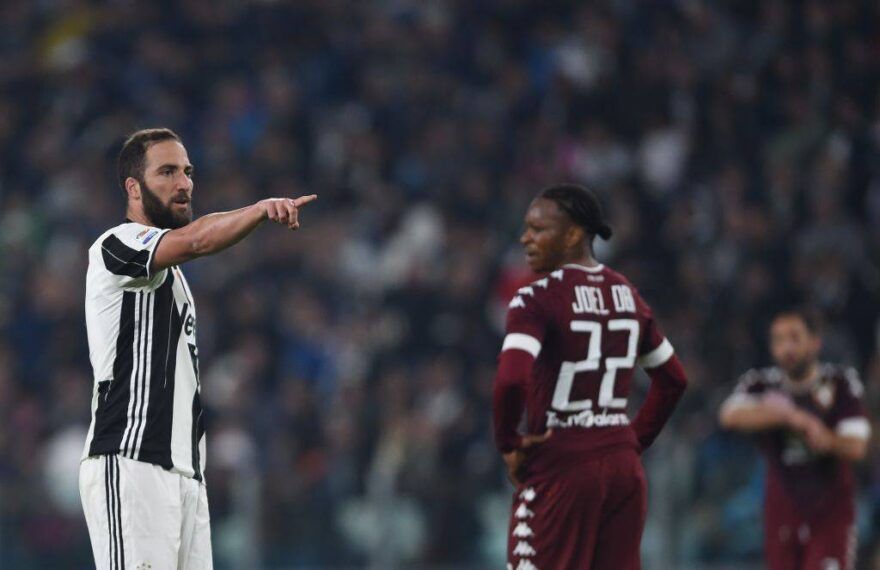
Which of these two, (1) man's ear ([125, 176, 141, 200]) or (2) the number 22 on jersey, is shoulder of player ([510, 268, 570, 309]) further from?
(1) man's ear ([125, 176, 141, 200])

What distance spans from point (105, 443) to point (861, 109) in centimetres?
908

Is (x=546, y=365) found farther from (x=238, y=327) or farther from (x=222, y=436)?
(x=238, y=327)

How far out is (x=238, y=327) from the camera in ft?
40.0

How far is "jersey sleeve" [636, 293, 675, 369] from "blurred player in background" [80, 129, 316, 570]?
1.53 m

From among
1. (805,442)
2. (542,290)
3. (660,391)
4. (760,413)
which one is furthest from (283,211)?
(805,442)

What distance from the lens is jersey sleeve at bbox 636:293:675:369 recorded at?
5816 millimetres

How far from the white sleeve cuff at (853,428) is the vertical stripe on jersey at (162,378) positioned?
370 cm

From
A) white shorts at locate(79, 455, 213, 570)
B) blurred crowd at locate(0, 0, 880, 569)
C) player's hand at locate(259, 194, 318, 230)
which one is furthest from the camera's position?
blurred crowd at locate(0, 0, 880, 569)

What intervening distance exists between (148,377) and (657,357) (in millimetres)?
2083

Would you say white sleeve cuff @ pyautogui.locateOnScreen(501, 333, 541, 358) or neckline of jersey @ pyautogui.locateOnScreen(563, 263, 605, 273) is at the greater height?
neckline of jersey @ pyautogui.locateOnScreen(563, 263, 605, 273)

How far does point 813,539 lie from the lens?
736 centimetres

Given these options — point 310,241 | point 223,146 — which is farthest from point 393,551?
point 223,146

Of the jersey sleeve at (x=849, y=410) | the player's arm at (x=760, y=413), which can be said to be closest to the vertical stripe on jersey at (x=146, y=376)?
the player's arm at (x=760, y=413)

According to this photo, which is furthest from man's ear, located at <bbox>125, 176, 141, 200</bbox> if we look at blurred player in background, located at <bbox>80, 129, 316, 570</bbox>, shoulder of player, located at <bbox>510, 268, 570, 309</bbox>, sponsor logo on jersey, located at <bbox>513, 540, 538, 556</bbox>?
sponsor logo on jersey, located at <bbox>513, 540, 538, 556</bbox>
